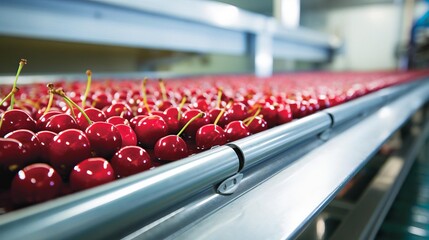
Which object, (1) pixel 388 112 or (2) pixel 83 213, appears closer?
(2) pixel 83 213

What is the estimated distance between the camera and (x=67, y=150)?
0.54 m

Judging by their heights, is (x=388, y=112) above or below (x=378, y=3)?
below

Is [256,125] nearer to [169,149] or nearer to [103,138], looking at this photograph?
[169,149]

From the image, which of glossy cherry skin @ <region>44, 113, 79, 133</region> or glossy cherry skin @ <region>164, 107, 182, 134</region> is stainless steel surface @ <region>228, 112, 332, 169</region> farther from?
glossy cherry skin @ <region>44, 113, 79, 133</region>

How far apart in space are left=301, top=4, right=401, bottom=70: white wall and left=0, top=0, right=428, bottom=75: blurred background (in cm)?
3

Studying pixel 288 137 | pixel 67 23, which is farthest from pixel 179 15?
pixel 288 137

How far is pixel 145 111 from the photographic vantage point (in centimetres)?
96

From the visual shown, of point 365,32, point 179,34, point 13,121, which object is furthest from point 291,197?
point 365,32

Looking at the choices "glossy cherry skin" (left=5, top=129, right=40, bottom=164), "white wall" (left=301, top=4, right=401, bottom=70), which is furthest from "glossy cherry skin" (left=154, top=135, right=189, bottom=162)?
"white wall" (left=301, top=4, right=401, bottom=70)

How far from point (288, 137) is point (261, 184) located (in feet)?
0.50

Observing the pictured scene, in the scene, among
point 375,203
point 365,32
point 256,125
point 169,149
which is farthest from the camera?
point 365,32

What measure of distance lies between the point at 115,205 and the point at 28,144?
23 cm

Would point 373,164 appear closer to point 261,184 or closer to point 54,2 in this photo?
point 261,184

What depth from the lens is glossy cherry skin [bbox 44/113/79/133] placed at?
672mm
